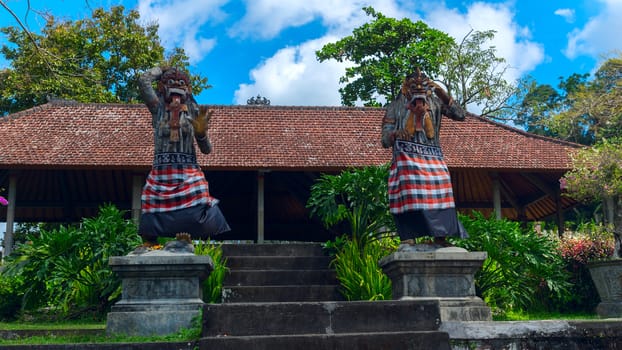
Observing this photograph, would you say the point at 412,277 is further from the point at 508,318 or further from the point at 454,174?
the point at 454,174

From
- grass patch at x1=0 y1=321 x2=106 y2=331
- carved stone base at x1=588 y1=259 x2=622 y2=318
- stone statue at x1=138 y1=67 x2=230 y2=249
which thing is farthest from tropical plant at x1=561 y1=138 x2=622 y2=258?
grass patch at x1=0 y1=321 x2=106 y2=331

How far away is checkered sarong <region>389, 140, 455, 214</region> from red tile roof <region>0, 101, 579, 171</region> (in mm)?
6452

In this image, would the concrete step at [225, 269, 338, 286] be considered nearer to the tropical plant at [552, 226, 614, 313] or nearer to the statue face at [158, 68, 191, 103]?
the statue face at [158, 68, 191, 103]

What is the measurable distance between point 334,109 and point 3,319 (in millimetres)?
9127

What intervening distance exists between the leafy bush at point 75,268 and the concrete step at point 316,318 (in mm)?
2824

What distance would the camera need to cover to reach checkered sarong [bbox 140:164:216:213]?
531 centimetres

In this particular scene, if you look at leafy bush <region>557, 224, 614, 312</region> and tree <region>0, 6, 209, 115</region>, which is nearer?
leafy bush <region>557, 224, 614, 312</region>

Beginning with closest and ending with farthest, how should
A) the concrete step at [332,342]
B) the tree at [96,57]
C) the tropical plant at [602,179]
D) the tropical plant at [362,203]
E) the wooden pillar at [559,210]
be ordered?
the concrete step at [332,342]
the tropical plant at [362,203]
the tropical plant at [602,179]
the wooden pillar at [559,210]
the tree at [96,57]

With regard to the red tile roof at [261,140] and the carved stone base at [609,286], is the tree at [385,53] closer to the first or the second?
the red tile roof at [261,140]

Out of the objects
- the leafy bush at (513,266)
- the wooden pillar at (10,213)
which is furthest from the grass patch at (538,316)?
the wooden pillar at (10,213)

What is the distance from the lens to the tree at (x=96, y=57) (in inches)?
709

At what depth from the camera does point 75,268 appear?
710 centimetres

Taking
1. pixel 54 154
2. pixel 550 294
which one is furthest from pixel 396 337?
pixel 54 154

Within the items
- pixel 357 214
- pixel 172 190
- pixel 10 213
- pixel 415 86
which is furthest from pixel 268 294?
pixel 10 213
